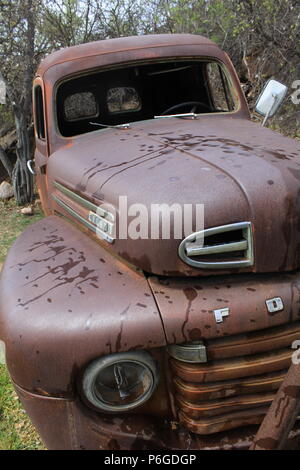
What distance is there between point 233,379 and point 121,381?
16.5 inches

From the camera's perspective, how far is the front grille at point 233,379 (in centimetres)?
156

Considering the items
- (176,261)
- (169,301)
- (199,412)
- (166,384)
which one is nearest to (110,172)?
(176,261)

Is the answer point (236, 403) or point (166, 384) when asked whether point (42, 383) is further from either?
point (236, 403)

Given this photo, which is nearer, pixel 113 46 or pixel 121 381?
pixel 121 381

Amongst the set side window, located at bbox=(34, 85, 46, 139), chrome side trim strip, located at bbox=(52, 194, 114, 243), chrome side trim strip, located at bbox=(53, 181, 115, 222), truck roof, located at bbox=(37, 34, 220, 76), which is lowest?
chrome side trim strip, located at bbox=(52, 194, 114, 243)

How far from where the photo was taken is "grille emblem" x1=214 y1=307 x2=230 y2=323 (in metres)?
1.53

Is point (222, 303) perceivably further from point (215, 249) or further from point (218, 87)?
point (218, 87)

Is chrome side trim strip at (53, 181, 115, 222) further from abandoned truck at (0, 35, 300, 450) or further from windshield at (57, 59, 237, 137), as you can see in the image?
windshield at (57, 59, 237, 137)

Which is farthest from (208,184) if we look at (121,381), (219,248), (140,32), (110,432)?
(140,32)

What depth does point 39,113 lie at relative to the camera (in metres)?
3.37

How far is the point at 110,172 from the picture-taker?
81.6 inches

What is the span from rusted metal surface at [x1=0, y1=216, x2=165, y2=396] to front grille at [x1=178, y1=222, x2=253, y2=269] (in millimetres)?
223

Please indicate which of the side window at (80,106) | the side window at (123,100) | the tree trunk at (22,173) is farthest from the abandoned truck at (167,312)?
the tree trunk at (22,173)

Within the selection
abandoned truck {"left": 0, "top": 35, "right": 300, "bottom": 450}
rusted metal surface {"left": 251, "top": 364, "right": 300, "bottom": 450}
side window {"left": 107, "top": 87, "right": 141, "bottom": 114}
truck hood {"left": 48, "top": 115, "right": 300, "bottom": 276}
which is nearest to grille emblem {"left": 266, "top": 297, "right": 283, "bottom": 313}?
abandoned truck {"left": 0, "top": 35, "right": 300, "bottom": 450}
